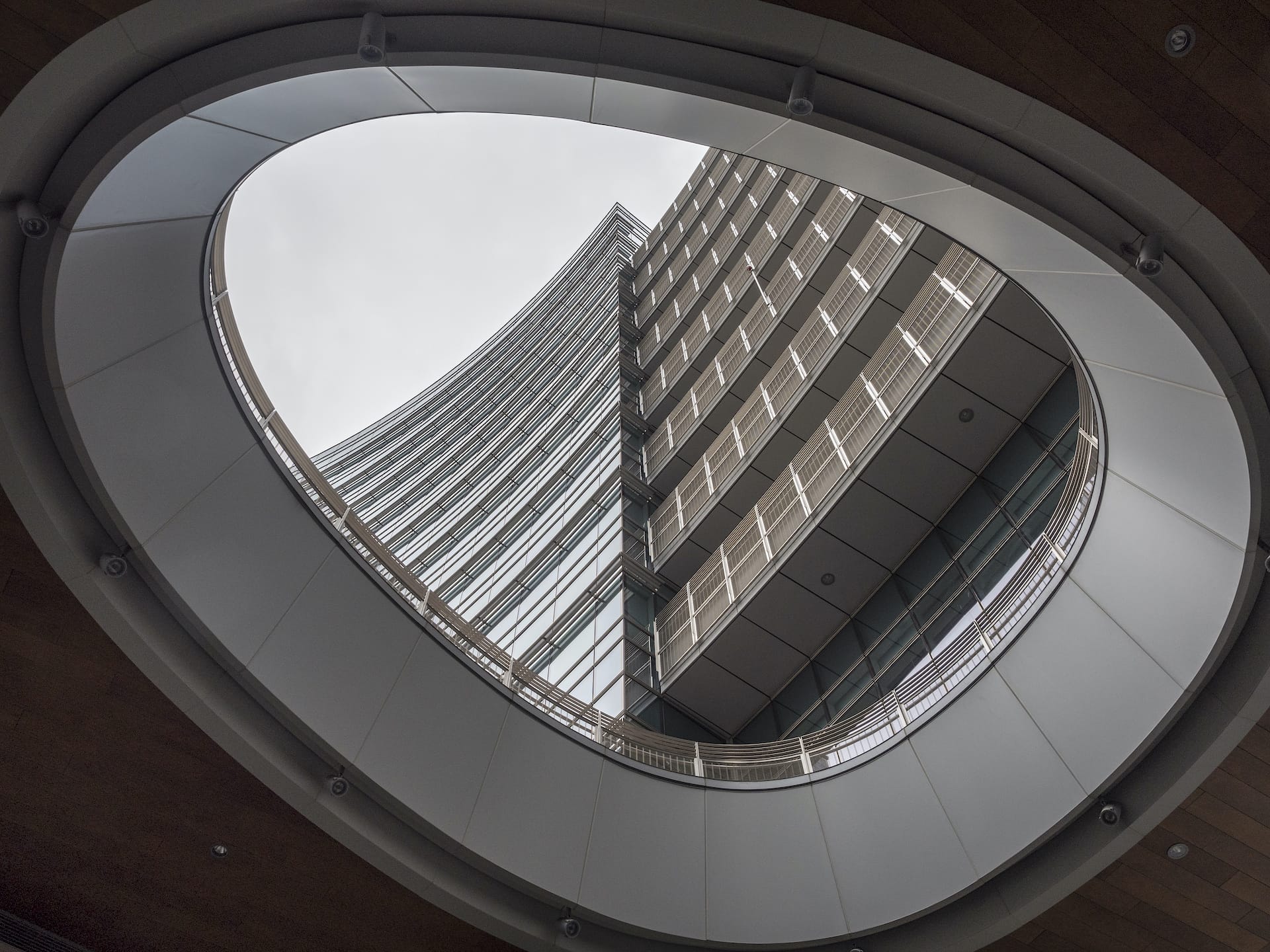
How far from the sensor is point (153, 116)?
583cm

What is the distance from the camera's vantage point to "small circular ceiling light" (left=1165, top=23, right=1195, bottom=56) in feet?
17.9

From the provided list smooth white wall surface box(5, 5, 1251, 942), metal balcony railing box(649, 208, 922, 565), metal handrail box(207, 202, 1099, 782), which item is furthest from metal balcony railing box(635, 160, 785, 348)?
smooth white wall surface box(5, 5, 1251, 942)

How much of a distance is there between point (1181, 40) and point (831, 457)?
1111 centimetres

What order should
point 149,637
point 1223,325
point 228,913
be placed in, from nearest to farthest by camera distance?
point 1223,325, point 149,637, point 228,913

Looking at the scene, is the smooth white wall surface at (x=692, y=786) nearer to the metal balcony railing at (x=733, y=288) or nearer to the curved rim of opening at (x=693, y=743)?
the curved rim of opening at (x=693, y=743)

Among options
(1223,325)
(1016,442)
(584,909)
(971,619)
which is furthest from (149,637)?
(1016,442)

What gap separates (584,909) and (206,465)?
601cm

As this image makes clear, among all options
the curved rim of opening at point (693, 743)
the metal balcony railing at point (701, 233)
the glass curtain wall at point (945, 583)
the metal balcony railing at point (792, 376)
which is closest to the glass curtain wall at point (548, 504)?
the metal balcony railing at point (792, 376)

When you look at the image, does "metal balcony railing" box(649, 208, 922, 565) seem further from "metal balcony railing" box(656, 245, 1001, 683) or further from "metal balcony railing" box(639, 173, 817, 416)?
"metal balcony railing" box(639, 173, 817, 416)

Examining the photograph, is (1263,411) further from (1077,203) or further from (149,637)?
(149,637)

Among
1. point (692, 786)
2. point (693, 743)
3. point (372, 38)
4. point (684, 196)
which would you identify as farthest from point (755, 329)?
point (684, 196)

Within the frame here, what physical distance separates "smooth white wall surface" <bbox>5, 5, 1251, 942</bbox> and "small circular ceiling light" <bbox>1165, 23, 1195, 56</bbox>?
2.79 feet

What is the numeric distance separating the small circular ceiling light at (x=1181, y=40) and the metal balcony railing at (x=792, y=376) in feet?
37.2

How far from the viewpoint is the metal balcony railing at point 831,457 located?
47.6 feet
